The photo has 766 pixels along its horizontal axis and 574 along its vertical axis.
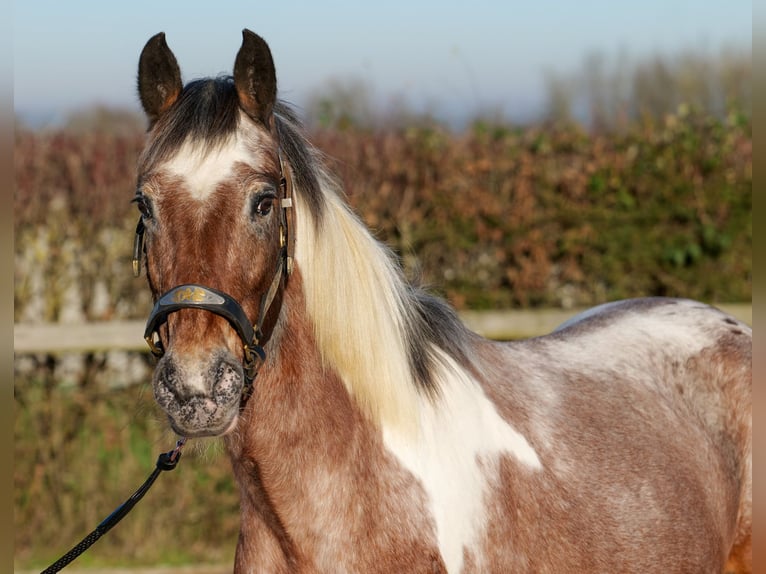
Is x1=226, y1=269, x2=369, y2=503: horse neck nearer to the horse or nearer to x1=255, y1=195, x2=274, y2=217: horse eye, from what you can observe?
the horse

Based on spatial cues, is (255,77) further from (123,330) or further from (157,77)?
(123,330)

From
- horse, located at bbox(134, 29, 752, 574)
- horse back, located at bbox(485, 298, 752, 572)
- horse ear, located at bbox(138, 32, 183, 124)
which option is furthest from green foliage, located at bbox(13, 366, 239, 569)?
horse ear, located at bbox(138, 32, 183, 124)

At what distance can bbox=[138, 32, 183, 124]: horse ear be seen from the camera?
111 inches

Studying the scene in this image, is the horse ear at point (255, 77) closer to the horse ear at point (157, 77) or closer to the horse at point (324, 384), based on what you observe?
the horse at point (324, 384)

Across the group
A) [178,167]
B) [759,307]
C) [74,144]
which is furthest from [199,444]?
[74,144]

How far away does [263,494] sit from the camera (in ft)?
9.18

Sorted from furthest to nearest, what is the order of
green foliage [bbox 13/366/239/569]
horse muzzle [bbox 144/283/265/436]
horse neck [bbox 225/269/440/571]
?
green foliage [bbox 13/366/239/569] → horse neck [bbox 225/269/440/571] → horse muzzle [bbox 144/283/265/436]

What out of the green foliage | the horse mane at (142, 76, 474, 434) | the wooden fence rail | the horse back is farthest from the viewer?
the green foliage

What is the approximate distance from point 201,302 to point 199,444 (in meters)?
0.63

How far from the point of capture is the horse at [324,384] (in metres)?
2.52

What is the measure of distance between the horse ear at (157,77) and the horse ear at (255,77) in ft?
0.76

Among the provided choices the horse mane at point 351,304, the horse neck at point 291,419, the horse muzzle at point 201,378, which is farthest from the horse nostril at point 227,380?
the horse mane at point 351,304

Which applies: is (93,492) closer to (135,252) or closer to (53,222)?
(53,222)

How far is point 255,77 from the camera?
2.75 metres
